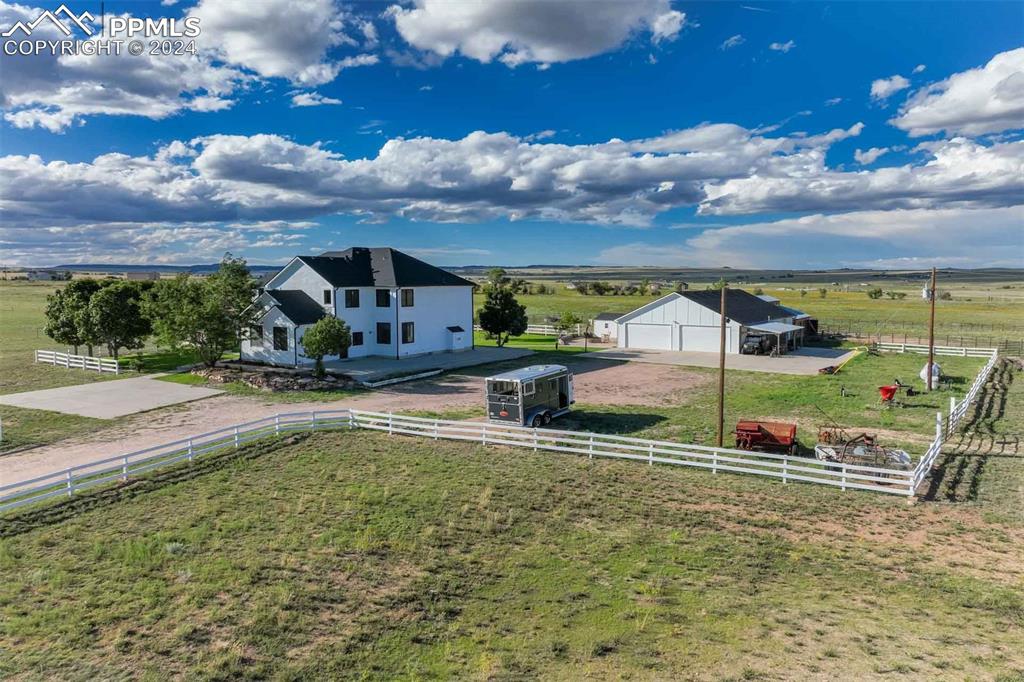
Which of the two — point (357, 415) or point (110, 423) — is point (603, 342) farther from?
point (110, 423)

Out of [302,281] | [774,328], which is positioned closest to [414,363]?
[302,281]

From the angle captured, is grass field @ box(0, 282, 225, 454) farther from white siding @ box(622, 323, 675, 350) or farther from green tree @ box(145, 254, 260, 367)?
white siding @ box(622, 323, 675, 350)

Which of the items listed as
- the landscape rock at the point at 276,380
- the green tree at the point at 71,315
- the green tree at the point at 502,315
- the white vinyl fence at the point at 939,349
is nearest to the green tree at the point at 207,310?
the landscape rock at the point at 276,380

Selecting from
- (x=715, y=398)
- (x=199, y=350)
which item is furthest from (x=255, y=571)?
(x=199, y=350)

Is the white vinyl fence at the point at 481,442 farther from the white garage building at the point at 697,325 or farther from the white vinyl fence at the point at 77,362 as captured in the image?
the white garage building at the point at 697,325

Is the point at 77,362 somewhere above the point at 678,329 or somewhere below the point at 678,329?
below

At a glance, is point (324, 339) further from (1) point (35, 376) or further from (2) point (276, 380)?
(1) point (35, 376)
